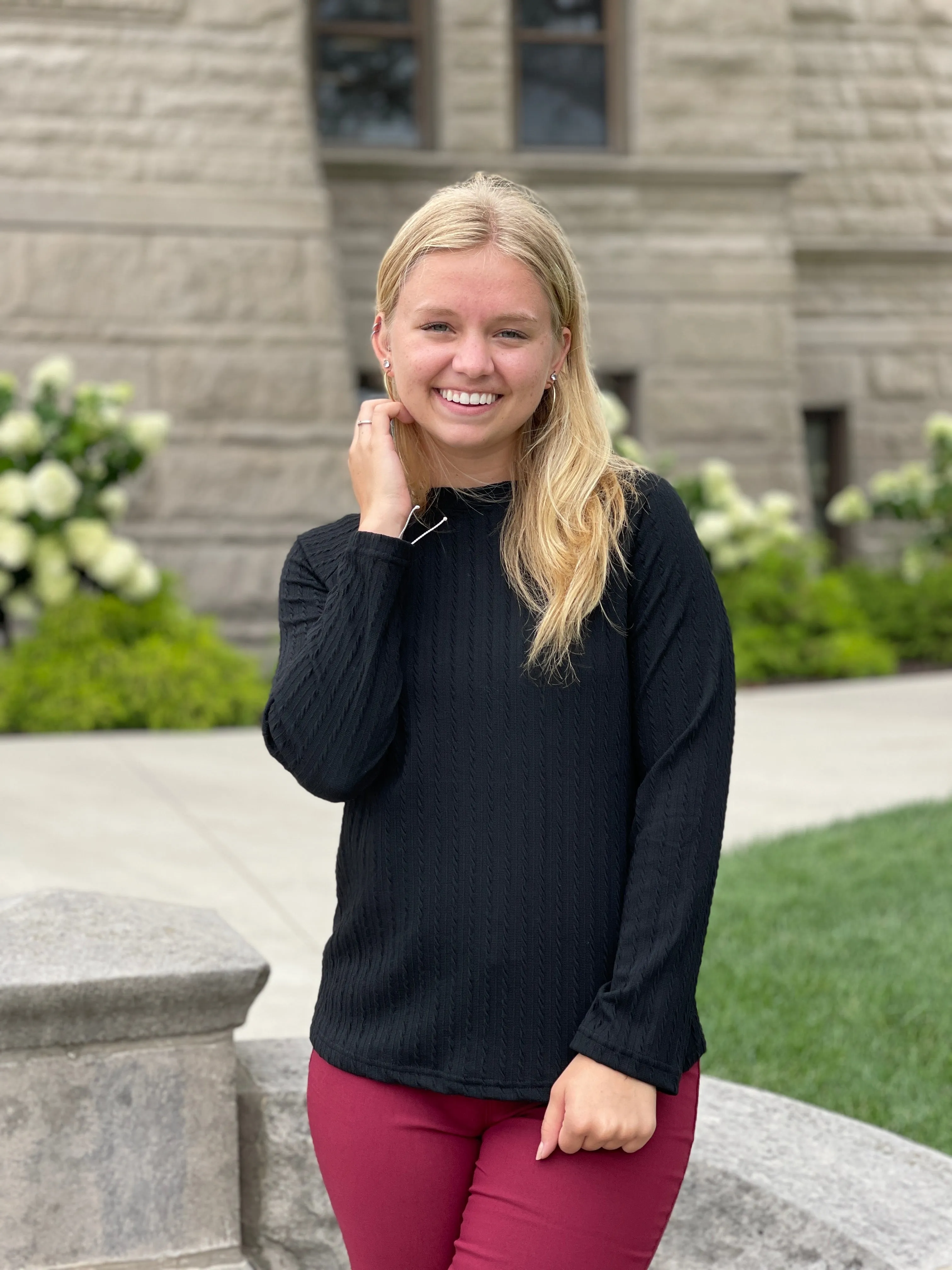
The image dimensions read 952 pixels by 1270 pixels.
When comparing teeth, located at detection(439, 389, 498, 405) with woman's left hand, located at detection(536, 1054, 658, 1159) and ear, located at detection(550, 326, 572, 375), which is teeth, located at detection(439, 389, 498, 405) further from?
woman's left hand, located at detection(536, 1054, 658, 1159)

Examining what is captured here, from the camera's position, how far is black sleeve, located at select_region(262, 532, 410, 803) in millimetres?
1765

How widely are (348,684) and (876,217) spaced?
1206 centimetres

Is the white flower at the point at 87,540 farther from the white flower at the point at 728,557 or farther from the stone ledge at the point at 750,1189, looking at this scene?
the stone ledge at the point at 750,1189

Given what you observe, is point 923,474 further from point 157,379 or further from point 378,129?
point 157,379

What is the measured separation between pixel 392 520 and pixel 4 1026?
1.02 metres

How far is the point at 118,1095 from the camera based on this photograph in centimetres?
232

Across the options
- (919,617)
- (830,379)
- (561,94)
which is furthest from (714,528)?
(561,94)

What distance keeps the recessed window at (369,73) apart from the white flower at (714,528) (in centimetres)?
359

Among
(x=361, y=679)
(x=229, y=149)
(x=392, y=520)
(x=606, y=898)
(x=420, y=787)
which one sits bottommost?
(x=606, y=898)

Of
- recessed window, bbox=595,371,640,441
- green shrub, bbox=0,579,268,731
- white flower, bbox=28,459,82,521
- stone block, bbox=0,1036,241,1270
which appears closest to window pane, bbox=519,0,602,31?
recessed window, bbox=595,371,640,441

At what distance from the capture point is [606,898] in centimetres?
179

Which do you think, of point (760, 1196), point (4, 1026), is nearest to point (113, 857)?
point (4, 1026)

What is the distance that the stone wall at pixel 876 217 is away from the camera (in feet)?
41.0

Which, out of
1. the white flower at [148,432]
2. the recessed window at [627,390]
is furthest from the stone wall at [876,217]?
the white flower at [148,432]
